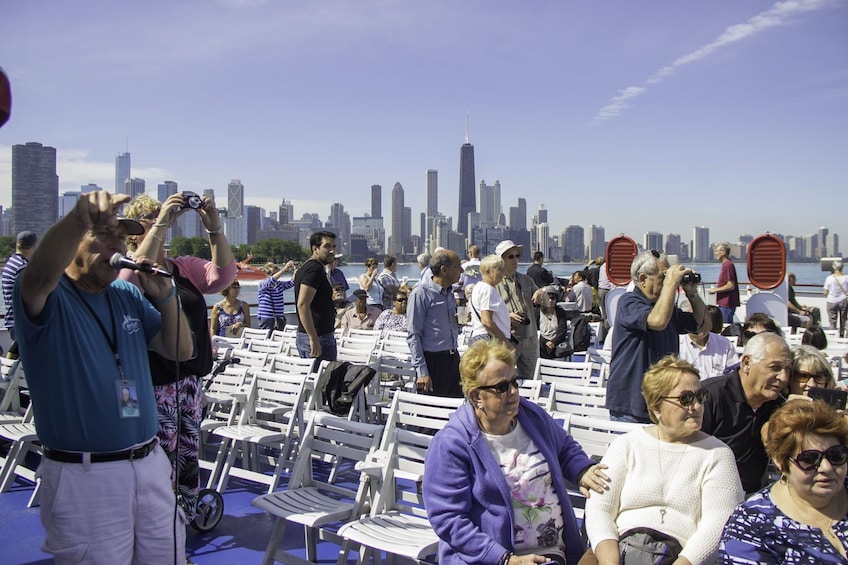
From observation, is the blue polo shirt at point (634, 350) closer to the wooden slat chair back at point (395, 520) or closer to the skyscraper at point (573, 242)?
the wooden slat chair back at point (395, 520)

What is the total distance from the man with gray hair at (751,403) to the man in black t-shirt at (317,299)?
10.7ft

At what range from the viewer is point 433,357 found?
5.32 meters

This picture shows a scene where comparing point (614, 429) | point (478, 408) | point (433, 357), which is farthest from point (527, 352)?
point (478, 408)

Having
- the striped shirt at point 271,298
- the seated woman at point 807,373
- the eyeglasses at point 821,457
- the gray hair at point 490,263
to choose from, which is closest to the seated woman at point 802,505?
the eyeglasses at point 821,457

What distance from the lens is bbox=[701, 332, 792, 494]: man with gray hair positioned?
3.18m

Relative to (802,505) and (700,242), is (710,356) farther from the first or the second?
(700,242)

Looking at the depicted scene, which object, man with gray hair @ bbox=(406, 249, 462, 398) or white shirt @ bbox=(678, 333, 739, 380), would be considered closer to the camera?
white shirt @ bbox=(678, 333, 739, 380)

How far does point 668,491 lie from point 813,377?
4.30 feet

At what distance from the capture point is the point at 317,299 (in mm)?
5594

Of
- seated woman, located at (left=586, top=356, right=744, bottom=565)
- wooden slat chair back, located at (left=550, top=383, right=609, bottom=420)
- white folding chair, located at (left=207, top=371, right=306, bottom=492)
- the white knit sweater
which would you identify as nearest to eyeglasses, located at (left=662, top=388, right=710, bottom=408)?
seated woman, located at (left=586, top=356, right=744, bottom=565)

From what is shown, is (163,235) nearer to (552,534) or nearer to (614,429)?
(552,534)

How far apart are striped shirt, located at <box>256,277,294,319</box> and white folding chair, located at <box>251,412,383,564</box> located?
606cm

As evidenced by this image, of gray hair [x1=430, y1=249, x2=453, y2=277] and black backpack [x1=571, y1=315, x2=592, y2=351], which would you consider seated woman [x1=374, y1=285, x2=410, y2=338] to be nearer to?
black backpack [x1=571, y1=315, x2=592, y2=351]

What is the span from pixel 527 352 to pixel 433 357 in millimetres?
1495
